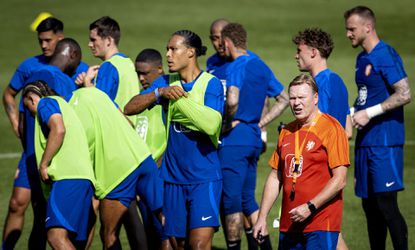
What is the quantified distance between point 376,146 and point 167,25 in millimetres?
15812

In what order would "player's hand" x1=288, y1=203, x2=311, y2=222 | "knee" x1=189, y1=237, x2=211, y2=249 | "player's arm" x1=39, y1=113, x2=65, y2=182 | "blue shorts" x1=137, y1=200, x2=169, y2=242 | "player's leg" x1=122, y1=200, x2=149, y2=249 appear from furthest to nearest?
"blue shorts" x1=137, y1=200, x2=169, y2=242 → "player's leg" x1=122, y1=200, x2=149, y2=249 → "knee" x1=189, y1=237, x2=211, y2=249 → "player's arm" x1=39, y1=113, x2=65, y2=182 → "player's hand" x1=288, y1=203, x2=311, y2=222

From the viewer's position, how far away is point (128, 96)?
10.7 metres

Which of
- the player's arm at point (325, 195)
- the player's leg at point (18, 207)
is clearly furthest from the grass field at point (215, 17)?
the player's arm at point (325, 195)

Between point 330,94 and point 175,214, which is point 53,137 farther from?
point 330,94

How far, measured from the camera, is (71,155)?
8.75m

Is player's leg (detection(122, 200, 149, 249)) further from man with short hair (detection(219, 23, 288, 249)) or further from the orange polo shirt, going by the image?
the orange polo shirt

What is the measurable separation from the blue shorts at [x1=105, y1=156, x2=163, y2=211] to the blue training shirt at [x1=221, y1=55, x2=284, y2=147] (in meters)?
1.66

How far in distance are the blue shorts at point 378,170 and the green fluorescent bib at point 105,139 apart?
2.58 m

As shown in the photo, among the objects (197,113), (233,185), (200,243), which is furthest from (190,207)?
(233,185)

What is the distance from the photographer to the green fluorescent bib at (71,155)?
8.74 meters

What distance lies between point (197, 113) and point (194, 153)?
1.59 feet

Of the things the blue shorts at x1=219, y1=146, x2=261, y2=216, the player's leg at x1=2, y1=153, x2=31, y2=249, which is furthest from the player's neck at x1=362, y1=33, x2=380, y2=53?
the player's leg at x1=2, y1=153, x2=31, y2=249

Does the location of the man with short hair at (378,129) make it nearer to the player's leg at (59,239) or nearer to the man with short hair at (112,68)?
the man with short hair at (112,68)

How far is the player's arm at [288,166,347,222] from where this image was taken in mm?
7755
